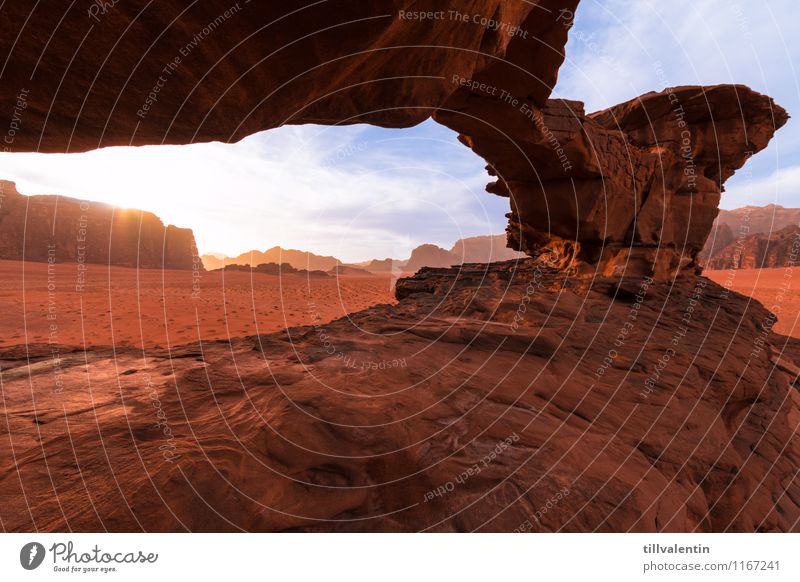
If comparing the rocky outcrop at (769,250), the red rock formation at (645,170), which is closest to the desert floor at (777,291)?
the rocky outcrop at (769,250)

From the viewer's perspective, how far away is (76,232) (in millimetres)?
41562

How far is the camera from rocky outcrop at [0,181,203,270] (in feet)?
122

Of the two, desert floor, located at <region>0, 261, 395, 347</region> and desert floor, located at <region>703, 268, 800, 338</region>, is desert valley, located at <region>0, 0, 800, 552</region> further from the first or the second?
desert floor, located at <region>703, 268, 800, 338</region>

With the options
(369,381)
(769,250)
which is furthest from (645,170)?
(769,250)

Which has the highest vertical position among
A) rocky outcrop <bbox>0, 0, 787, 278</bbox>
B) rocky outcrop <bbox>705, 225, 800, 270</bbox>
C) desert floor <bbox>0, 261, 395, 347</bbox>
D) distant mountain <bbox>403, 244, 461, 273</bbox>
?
distant mountain <bbox>403, 244, 461, 273</bbox>

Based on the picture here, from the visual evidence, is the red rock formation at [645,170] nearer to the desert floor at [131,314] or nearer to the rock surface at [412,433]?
the rock surface at [412,433]

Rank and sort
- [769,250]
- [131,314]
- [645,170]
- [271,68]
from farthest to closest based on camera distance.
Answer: [769,250] < [131,314] < [645,170] < [271,68]

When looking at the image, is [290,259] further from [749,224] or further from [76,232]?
[749,224]

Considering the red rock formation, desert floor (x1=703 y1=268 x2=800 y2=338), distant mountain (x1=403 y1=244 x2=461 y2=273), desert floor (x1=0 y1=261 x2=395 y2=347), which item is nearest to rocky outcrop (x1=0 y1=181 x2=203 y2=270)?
desert floor (x1=0 y1=261 x2=395 y2=347)

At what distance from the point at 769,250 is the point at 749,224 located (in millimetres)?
31962

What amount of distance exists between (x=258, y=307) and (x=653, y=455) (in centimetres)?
1890

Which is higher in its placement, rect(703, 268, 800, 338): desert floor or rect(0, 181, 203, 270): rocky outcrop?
rect(0, 181, 203, 270): rocky outcrop

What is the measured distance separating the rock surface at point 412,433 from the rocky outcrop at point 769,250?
5719 centimetres

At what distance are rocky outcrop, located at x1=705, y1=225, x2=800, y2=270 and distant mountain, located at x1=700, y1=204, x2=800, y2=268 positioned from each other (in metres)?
5.09
